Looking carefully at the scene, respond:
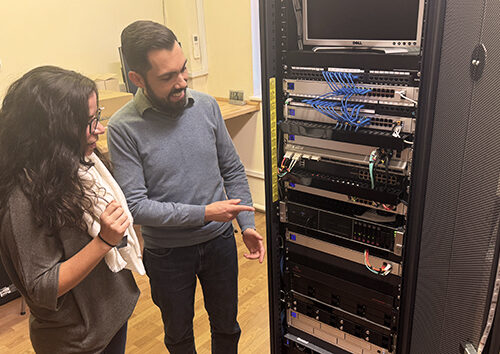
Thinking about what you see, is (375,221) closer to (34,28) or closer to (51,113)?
(51,113)

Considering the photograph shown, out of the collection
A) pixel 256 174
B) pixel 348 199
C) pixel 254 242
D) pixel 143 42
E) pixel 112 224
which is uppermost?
pixel 143 42

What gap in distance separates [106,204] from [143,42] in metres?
0.49

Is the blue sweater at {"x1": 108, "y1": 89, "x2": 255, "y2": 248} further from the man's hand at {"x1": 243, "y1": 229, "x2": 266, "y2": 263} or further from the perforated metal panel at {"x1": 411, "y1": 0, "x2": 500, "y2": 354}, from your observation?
the perforated metal panel at {"x1": 411, "y1": 0, "x2": 500, "y2": 354}

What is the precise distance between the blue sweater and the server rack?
21cm

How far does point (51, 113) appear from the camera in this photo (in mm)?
994

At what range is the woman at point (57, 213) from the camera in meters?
0.97

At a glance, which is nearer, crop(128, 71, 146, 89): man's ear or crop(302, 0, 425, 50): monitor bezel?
crop(302, 0, 425, 50): monitor bezel

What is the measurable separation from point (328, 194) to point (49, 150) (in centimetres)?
86

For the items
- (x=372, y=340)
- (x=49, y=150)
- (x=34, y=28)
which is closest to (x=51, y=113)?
(x=49, y=150)

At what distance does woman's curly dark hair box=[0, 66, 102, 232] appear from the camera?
974mm

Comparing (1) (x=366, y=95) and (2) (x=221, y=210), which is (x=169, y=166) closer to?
(2) (x=221, y=210)

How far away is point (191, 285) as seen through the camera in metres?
1.53

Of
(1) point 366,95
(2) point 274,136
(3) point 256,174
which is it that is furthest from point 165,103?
(3) point 256,174

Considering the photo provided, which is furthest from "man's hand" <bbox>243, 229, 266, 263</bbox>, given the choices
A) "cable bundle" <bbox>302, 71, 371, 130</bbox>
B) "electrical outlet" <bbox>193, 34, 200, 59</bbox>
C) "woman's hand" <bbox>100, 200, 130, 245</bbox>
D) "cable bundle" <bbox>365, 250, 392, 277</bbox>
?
"electrical outlet" <bbox>193, 34, 200, 59</bbox>
